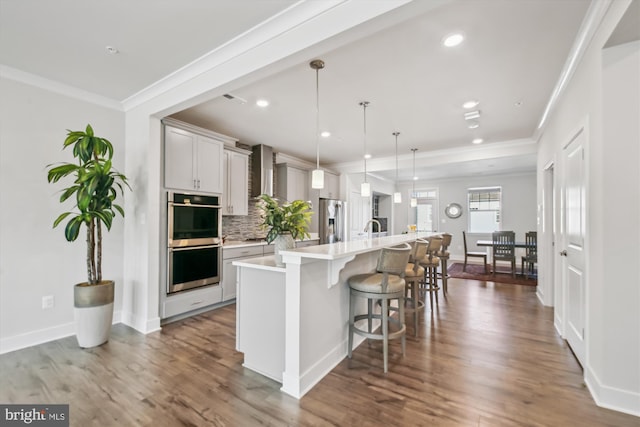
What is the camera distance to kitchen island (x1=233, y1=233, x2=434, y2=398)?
1.99 meters

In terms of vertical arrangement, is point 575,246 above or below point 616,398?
above

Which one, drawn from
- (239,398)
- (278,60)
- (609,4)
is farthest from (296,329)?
(609,4)

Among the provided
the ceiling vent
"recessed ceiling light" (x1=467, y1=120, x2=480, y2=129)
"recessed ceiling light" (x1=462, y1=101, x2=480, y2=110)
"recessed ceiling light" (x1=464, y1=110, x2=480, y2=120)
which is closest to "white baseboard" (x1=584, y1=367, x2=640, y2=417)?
"recessed ceiling light" (x1=462, y1=101, x2=480, y2=110)

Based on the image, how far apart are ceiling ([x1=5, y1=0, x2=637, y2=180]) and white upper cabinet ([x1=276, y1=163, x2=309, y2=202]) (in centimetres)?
148

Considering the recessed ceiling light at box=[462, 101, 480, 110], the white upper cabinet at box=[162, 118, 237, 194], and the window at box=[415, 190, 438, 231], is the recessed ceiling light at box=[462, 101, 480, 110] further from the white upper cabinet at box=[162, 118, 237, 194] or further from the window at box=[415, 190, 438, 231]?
the window at box=[415, 190, 438, 231]

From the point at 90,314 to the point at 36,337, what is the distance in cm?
67

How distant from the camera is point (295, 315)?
2.00 metres

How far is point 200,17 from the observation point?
1.98 meters

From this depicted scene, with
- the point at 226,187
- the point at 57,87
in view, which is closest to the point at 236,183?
the point at 226,187

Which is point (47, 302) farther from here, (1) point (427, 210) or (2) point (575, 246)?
(1) point (427, 210)

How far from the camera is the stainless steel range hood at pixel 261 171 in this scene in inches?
195

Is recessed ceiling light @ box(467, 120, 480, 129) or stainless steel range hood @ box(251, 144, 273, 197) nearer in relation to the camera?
recessed ceiling light @ box(467, 120, 480, 129)

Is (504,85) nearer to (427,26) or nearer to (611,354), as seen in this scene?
(427,26)

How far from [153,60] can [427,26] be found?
2325 mm
